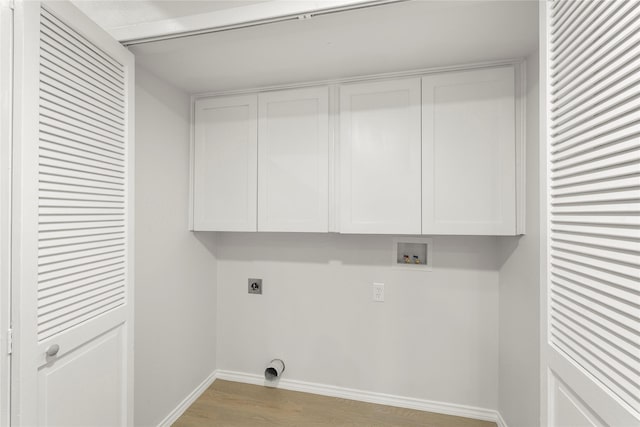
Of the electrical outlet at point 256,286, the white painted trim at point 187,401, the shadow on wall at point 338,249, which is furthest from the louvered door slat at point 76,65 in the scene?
the white painted trim at point 187,401

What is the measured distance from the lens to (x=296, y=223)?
2.04m

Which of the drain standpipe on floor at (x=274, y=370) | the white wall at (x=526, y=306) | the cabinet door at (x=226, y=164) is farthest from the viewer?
the drain standpipe on floor at (x=274, y=370)

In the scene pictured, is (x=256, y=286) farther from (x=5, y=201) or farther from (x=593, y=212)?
(x=593, y=212)

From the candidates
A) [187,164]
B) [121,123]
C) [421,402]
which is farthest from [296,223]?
[421,402]

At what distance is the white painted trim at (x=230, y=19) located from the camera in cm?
119

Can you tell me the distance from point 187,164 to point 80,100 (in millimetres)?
1026

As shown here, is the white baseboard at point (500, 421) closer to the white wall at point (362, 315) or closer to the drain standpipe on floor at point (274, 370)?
the white wall at point (362, 315)

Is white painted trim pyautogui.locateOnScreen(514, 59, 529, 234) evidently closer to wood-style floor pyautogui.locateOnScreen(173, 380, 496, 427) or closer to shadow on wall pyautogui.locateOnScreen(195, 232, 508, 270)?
shadow on wall pyautogui.locateOnScreen(195, 232, 508, 270)

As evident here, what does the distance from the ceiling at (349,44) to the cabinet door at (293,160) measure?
15 cm

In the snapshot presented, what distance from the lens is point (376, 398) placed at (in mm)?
2145

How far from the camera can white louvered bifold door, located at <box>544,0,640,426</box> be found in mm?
677

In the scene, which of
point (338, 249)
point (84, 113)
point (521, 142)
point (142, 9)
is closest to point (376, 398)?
point (338, 249)

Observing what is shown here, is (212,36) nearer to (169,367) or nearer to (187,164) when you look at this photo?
(187,164)

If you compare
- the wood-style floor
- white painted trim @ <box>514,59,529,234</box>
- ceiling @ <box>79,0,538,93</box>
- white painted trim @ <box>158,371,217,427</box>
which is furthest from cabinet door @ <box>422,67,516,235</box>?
white painted trim @ <box>158,371,217,427</box>
